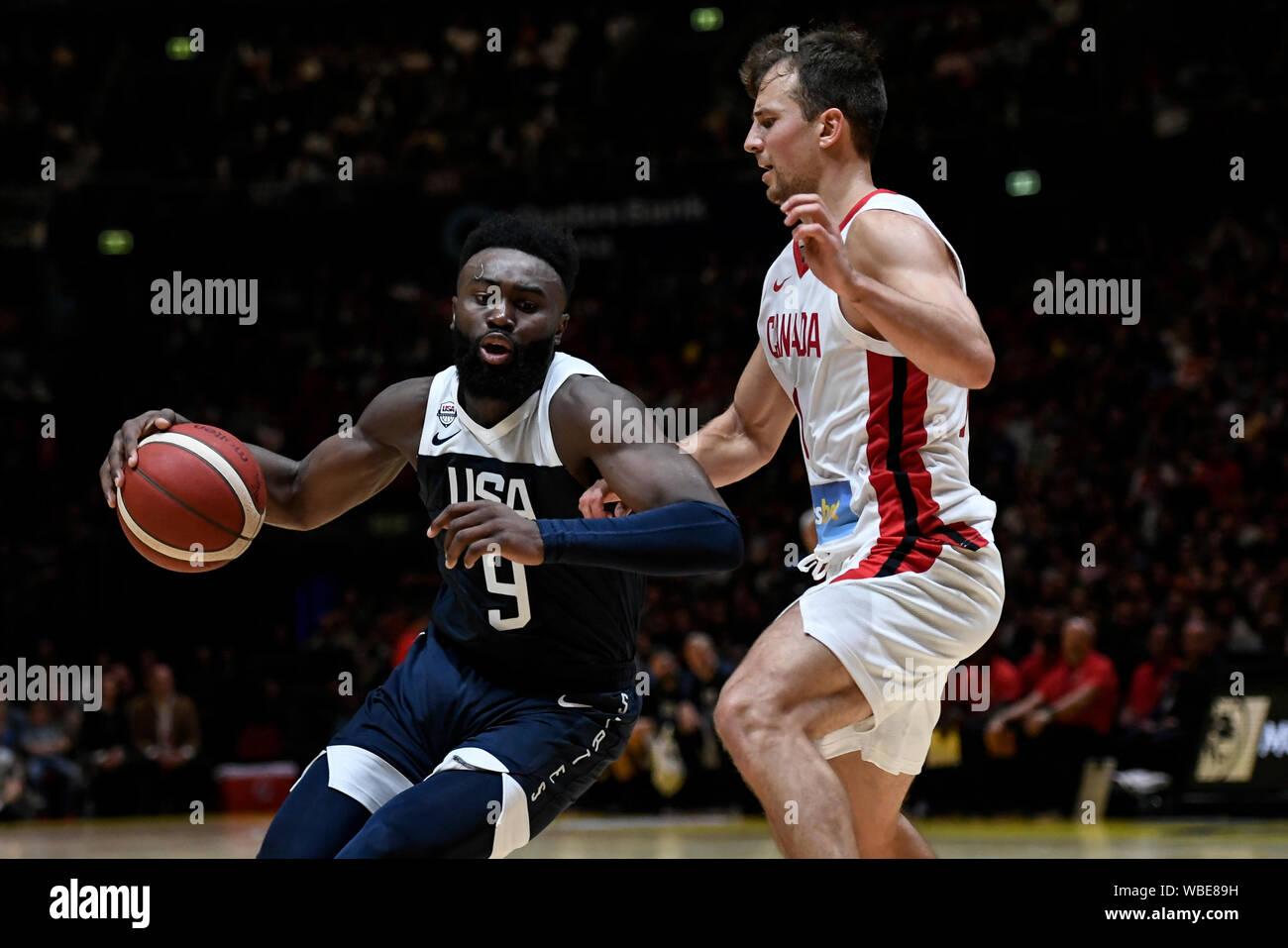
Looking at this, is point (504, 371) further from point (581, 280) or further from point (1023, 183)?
point (581, 280)

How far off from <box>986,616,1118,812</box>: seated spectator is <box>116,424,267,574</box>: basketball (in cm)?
773

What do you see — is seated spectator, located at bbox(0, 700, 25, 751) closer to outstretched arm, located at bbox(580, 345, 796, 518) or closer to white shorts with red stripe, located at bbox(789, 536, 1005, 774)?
outstretched arm, located at bbox(580, 345, 796, 518)

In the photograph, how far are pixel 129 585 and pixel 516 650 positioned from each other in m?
14.8

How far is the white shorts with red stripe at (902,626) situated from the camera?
3.74 m

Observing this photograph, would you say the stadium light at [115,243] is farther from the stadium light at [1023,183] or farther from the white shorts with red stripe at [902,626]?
the white shorts with red stripe at [902,626]

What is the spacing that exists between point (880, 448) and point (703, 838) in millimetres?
6115

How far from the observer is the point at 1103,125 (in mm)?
15875

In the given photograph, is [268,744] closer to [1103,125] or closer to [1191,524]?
[1191,524]

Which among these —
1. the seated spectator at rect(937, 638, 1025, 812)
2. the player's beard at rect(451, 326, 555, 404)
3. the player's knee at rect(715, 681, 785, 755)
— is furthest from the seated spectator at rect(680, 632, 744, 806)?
the player's knee at rect(715, 681, 785, 755)

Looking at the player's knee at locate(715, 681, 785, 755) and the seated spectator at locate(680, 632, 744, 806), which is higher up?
the player's knee at locate(715, 681, 785, 755)

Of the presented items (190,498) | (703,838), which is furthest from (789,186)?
(703,838)

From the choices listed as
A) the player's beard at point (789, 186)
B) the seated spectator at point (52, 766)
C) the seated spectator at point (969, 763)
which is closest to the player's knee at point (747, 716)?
the player's beard at point (789, 186)

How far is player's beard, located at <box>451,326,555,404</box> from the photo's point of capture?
406cm

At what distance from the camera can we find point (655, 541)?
3.57 meters
